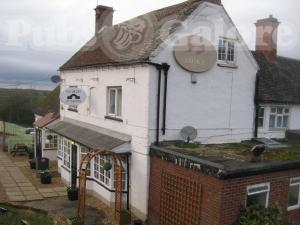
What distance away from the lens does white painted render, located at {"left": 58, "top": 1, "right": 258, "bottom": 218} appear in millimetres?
12609

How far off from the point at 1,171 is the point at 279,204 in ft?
51.0

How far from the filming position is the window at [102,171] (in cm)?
1432

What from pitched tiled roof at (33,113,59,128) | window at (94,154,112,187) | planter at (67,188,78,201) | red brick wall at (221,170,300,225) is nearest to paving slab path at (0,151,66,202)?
planter at (67,188,78,201)

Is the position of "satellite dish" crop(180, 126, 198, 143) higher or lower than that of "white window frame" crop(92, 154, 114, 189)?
higher

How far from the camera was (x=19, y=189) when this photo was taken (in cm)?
1658

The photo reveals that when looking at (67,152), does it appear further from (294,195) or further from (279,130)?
(294,195)

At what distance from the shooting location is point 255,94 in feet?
50.1

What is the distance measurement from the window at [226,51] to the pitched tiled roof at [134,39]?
1.68m

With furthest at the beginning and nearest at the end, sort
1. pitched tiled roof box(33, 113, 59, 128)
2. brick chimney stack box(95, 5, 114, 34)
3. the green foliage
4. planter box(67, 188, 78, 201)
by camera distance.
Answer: brick chimney stack box(95, 5, 114, 34) < pitched tiled roof box(33, 113, 59, 128) < planter box(67, 188, 78, 201) < the green foliage

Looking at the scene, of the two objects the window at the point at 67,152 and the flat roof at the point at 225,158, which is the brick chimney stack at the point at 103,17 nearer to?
the window at the point at 67,152

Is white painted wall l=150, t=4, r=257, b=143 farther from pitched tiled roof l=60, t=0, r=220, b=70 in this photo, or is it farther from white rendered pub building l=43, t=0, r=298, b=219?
pitched tiled roof l=60, t=0, r=220, b=70

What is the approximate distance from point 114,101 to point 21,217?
18.8ft

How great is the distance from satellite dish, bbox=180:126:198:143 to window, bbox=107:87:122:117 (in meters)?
2.84

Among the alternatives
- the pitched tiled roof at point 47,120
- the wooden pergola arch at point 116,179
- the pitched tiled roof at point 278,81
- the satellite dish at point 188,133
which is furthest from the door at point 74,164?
the pitched tiled roof at point 278,81
